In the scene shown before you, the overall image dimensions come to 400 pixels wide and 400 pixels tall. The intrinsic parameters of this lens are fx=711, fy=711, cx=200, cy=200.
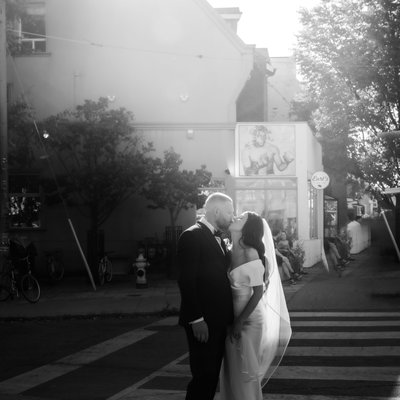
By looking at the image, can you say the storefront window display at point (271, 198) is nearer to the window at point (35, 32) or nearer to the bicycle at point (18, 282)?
the window at point (35, 32)

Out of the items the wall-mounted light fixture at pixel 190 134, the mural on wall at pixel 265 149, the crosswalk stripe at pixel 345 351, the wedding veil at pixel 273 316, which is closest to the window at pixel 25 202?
the wall-mounted light fixture at pixel 190 134

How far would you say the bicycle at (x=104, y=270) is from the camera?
1894cm

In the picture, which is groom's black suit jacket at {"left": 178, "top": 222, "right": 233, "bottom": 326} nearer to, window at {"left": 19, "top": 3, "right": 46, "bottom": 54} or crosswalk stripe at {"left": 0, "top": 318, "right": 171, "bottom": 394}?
crosswalk stripe at {"left": 0, "top": 318, "right": 171, "bottom": 394}

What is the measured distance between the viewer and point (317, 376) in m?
7.32

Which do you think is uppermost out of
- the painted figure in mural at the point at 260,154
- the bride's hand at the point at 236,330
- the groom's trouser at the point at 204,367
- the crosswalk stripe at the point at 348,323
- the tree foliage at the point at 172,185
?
the painted figure in mural at the point at 260,154

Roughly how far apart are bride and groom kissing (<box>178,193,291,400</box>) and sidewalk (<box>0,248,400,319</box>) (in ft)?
26.3

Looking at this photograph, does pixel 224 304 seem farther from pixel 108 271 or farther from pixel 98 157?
pixel 108 271

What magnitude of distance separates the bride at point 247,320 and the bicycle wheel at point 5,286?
36.2 ft

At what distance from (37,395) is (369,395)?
3.12 metres

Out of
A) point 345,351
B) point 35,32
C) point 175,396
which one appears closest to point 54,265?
point 35,32

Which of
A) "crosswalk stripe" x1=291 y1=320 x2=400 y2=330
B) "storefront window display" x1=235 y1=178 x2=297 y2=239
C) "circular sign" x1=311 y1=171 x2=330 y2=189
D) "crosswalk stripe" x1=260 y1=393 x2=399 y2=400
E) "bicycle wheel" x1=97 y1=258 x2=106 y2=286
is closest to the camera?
"crosswalk stripe" x1=260 y1=393 x2=399 y2=400

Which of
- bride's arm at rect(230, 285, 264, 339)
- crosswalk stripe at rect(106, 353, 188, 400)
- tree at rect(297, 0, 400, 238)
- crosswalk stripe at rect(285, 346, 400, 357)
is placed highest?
tree at rect(297, 0, 400, 238)

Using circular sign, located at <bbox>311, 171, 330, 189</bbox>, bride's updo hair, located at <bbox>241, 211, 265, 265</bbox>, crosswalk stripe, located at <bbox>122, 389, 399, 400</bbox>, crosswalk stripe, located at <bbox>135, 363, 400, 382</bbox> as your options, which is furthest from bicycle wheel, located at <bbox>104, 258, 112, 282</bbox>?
bride's updo hair, located at <bbox>241, 211, 265, 265</bbox>

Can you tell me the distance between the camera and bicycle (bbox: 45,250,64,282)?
1980cm
